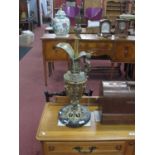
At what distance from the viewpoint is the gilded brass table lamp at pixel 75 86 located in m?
1.15

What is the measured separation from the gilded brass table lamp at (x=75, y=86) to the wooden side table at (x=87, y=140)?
0.15 feet

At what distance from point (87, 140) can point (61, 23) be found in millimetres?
1718

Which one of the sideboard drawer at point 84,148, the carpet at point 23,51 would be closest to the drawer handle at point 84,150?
the sideboard drawer at point 84,148

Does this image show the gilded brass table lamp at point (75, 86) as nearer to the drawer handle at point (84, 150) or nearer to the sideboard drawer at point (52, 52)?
the drawer handle at point (84, 150)

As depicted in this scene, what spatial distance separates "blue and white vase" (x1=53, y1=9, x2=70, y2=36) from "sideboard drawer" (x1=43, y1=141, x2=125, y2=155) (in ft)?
5.60

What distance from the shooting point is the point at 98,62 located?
13.0ft

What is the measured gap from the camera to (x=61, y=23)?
2.58 meters

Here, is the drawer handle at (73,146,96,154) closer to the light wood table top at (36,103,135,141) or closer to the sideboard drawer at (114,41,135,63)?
the light wood table top at (36,103,135,141)

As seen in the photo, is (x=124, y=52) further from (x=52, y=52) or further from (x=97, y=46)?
(x=52, y=52)

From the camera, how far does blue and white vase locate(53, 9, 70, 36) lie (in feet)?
8.45

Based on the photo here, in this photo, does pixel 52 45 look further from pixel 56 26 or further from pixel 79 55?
pixel 79 55
